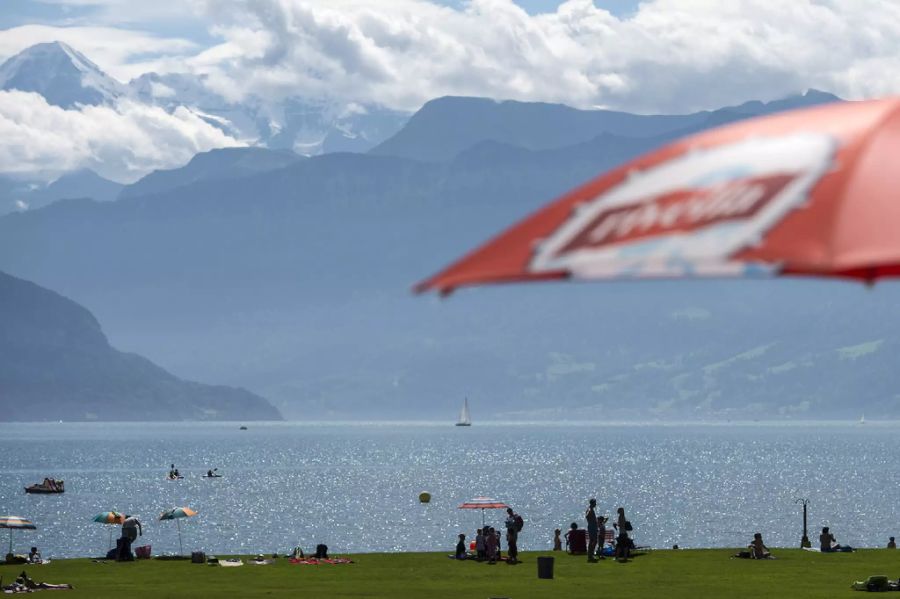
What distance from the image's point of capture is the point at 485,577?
52594 millimetres

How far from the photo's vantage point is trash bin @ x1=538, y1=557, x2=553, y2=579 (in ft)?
167

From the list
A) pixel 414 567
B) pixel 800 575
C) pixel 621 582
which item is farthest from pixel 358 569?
pixel 800 575

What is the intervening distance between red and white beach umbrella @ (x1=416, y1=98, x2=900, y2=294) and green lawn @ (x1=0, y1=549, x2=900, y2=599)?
34767 mm

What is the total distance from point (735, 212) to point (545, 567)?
4166 cm

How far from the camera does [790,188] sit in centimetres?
1031

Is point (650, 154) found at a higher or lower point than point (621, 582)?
higher

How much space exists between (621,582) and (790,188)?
40562 millimetres

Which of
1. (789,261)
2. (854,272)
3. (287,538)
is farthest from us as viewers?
(287,538)

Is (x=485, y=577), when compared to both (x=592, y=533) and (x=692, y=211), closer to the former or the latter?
(x=592, y=533)

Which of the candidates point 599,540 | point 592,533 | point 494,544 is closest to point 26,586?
point 494,544

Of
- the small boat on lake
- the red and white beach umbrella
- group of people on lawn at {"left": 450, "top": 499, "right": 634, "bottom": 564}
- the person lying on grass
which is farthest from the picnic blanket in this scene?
the small boat on lake

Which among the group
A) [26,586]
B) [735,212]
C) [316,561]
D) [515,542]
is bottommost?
[26,586]

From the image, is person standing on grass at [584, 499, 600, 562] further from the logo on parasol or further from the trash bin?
the logo on parasol

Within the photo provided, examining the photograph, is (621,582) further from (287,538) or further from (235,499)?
(235,499)
